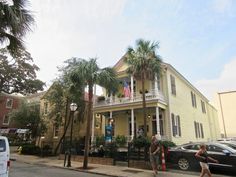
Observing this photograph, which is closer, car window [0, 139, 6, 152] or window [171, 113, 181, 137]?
car window [0, 139, 6, 152]

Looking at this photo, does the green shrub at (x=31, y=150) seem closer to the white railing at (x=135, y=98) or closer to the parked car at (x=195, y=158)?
the white railing at (x=135, y=98)

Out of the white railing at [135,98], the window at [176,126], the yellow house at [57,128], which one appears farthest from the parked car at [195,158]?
the yellow house at [57,128]

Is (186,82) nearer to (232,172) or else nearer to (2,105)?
(232,172)

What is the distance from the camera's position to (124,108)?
18.7 metres

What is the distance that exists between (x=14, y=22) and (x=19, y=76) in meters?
27.8

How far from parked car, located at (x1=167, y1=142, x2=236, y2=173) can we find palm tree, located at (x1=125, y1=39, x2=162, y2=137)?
638 centimetres

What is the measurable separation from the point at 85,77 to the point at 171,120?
889 centimetres

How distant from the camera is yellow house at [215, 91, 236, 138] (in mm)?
37581

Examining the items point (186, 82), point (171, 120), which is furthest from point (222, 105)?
point (171, 120)

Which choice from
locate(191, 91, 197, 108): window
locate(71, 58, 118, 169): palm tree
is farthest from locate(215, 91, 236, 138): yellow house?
locate(71, 58, 118, 169): palm tree

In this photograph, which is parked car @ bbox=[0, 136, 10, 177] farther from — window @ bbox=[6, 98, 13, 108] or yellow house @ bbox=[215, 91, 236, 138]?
yellow house @ bbox=[215, 91, 236, 138]

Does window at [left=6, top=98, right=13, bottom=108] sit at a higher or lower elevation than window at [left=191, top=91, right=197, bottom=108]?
higher

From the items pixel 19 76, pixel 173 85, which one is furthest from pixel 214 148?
pixel 19 76

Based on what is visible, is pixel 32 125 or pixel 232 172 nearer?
pixel 232 172
